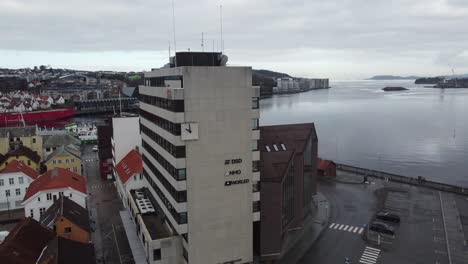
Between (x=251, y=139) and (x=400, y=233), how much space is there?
24.8 metres

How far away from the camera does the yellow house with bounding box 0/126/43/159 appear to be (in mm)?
77000

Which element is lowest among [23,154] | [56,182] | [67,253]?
[67,253]

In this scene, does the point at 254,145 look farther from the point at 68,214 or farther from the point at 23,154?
the point at 23,154

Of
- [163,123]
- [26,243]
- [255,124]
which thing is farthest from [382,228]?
[26,243]

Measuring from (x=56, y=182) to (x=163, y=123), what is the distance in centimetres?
2223

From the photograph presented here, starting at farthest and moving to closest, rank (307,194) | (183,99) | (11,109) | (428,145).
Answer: (11,109)
(428,145)
(307,194)
(183,99)

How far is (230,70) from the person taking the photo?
113 ft

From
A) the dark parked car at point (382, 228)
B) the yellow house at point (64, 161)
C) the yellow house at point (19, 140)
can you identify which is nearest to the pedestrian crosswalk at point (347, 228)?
the dark parked car at point (382, 228)

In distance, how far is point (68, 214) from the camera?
4097 cm

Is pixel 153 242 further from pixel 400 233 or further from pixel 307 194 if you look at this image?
pixel 400 233

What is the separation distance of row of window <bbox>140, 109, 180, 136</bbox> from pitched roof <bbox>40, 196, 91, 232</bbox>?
13699mm

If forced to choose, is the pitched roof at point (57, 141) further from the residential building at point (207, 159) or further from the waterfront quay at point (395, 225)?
the waterfront quay at point (395, 225)

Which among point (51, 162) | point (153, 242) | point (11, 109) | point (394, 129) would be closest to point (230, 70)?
point (153, 242)

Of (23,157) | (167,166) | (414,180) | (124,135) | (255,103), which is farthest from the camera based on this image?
(23,157)
